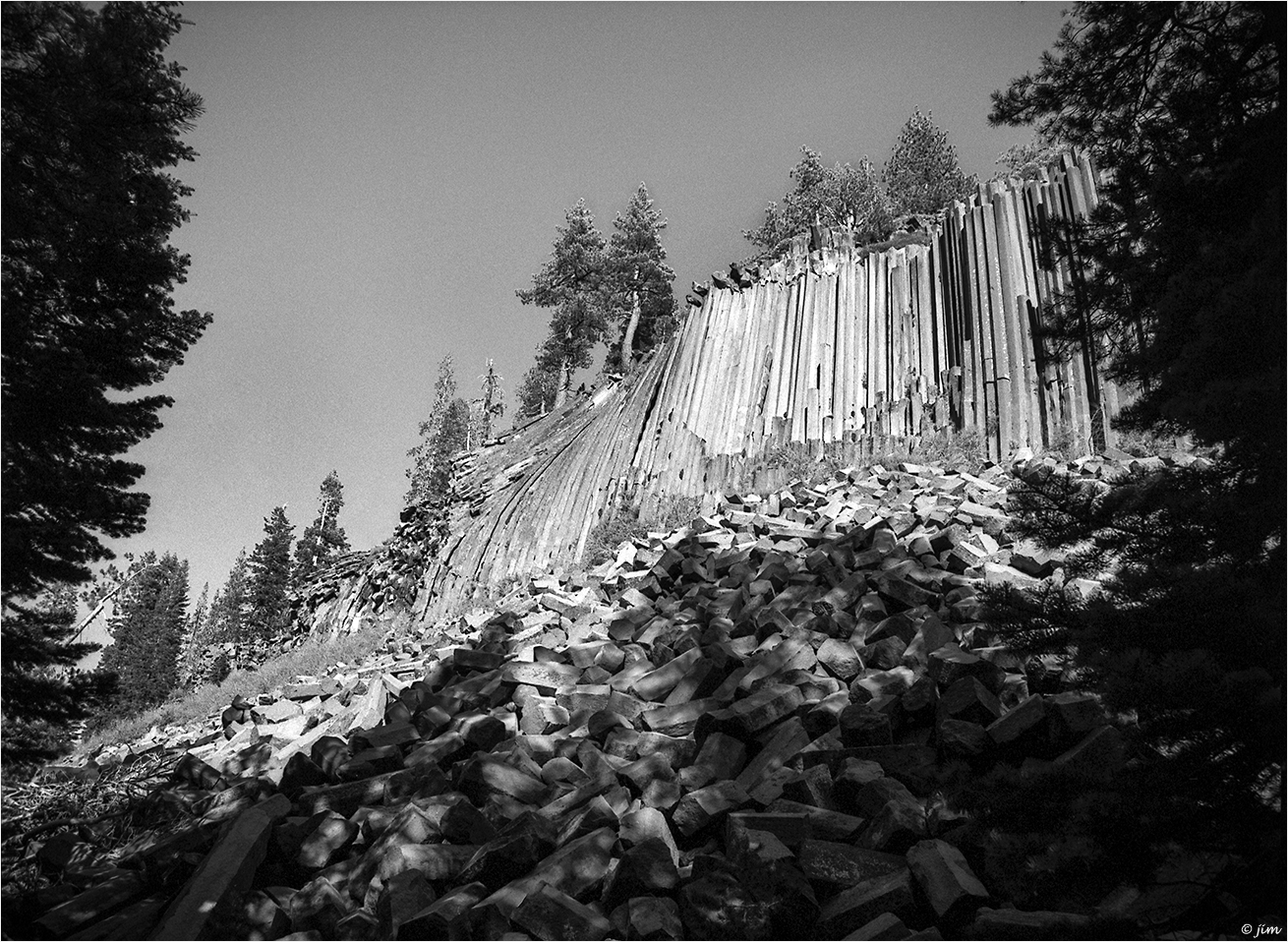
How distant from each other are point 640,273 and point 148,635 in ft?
146

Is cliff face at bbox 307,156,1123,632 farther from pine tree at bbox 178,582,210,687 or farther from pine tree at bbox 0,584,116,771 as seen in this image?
pine tree at bbox 178,582,210,687

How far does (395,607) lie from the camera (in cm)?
1844

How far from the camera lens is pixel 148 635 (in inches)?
1973

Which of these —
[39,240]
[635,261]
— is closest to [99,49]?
[39,240]

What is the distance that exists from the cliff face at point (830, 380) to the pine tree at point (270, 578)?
25.0 meters

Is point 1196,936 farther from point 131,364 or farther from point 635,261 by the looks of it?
point 635,261

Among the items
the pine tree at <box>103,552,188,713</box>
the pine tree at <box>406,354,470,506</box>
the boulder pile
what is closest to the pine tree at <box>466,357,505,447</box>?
the pine tree at <box>406,354,470,506</box>

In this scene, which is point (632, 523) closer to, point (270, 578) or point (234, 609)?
point (270, 578)

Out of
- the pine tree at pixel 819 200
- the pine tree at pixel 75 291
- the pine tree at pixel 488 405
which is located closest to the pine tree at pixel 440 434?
the pine tree at pixel 488 405

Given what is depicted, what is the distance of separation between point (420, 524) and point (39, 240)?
58.3 feet

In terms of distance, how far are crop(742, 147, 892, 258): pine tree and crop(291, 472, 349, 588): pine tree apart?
34691 millimetres

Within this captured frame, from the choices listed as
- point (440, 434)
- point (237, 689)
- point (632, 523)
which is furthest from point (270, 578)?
point (632, 523)

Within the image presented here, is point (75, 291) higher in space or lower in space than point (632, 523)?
lower

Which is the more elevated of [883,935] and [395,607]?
[395,607]
